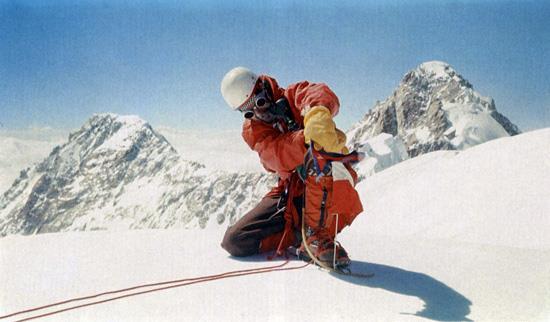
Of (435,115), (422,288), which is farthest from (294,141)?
(435,115)

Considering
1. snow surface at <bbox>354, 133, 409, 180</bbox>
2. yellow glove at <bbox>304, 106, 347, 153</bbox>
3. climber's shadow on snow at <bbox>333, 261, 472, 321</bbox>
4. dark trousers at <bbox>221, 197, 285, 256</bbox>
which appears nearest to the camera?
climber's shadow on snow at <bbox>333, 261, 472, 321</bbox>

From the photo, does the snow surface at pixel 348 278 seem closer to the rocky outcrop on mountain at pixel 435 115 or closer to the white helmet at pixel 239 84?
the white helmet at pixel 239 84

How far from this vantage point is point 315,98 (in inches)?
117

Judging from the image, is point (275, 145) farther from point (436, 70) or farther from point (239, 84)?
point (436, 70)

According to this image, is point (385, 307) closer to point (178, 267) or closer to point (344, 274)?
point (344, 274)

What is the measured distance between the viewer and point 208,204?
Result: 158 metres

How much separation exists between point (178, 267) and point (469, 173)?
5.14 m

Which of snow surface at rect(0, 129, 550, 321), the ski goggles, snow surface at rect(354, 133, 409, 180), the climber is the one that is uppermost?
snow surface at rect(354, 133, 409, 180)

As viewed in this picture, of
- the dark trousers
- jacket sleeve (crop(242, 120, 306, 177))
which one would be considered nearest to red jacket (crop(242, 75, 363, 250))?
jacket sleeve (crop(242, 120, 306, 177))

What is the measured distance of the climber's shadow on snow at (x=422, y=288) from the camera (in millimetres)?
2428

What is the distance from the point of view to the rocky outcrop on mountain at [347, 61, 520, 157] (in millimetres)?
102250

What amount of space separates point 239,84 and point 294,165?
723 mm

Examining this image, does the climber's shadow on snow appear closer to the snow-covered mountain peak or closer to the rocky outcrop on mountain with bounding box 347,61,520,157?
the rocky outcrop on mountain with bounding box 347,61,520,157

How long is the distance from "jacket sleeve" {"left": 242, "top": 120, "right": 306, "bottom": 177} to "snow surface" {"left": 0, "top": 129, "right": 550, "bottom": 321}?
2.49 ft
